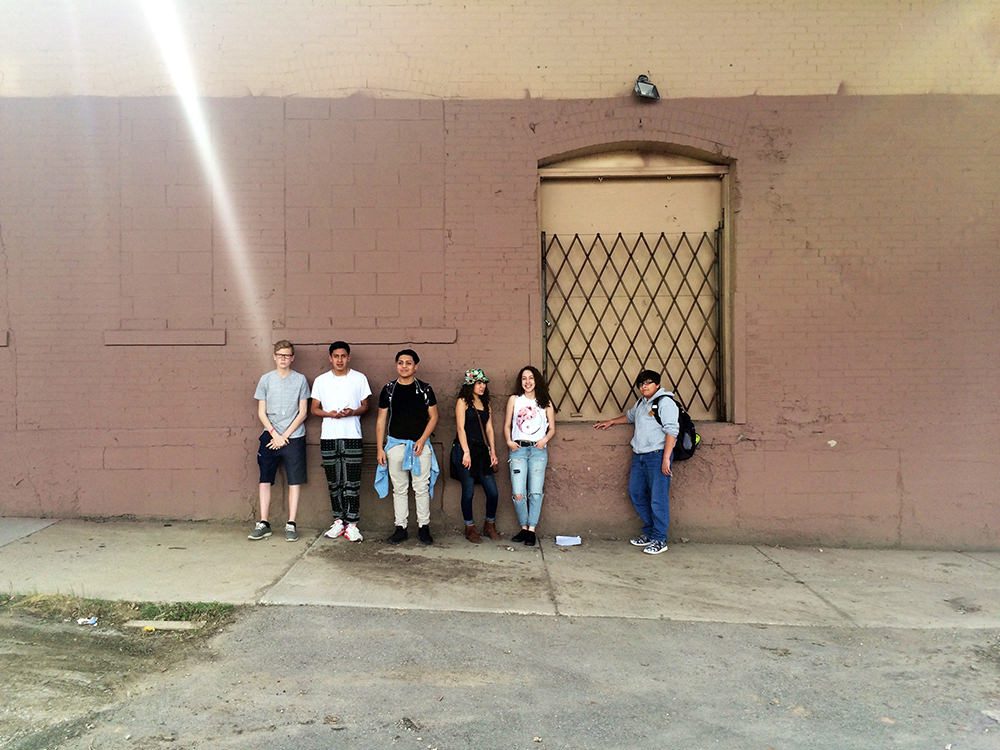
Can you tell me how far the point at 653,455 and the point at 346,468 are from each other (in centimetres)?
283

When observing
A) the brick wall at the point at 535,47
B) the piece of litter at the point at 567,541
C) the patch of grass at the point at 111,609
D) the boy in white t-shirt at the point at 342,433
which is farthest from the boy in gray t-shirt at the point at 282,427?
the brick wall at the point at 535,47

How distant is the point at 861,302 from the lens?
6176 millimetres

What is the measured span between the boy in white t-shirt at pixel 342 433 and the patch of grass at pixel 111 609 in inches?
67.6

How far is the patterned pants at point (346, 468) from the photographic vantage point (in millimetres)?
5926

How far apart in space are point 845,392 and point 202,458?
6288 mm

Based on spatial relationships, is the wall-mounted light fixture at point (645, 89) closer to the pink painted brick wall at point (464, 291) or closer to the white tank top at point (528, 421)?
the pink painted brick wall at point (464, 291)

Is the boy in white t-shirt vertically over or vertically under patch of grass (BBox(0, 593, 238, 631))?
over

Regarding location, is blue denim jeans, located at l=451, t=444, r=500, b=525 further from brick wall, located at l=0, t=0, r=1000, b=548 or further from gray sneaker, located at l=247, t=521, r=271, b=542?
gray sneaker, located at l=247, t=521, r=271, b=542

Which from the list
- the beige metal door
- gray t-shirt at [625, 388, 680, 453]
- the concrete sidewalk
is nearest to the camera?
the concrete sidewalk

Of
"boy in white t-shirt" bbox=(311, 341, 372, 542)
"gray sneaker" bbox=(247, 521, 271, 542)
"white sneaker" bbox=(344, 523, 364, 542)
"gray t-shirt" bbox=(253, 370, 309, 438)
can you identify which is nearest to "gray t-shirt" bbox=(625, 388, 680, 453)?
"boy in white t-shirt" bbox=(311, 341, 372, 542)

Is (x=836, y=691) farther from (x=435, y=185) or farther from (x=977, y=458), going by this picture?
(x=435, y=185)

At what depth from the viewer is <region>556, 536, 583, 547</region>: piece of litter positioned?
595 cm

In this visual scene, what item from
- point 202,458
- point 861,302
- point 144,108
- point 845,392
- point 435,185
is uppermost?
point 144,108

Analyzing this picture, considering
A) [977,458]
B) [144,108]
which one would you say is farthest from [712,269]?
[144,108]
